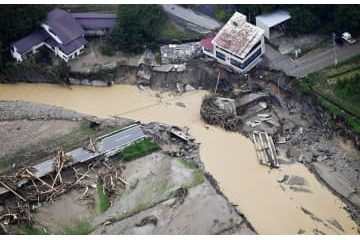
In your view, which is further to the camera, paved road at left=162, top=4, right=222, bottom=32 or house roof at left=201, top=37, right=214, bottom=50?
paved road at left=162, top=4, right=222, bottom=32

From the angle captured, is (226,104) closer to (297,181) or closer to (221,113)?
(221,113)

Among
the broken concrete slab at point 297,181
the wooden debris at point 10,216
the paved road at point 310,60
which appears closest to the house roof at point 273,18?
the paved road at point 310,60

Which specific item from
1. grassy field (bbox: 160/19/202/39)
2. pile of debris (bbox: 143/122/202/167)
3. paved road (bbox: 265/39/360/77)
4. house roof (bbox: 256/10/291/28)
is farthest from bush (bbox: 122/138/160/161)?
house roof (bbox: 256/10/291/28)

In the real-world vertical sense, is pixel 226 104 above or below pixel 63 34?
below

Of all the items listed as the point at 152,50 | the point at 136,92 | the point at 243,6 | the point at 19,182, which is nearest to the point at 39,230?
the point at 19,182

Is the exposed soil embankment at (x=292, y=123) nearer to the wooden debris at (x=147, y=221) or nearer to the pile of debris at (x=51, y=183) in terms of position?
the pile of debris at (x=51, y=183)

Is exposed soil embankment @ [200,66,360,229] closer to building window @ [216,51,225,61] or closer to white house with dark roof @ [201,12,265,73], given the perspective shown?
white house with dark roof @ [201,12,265,73]

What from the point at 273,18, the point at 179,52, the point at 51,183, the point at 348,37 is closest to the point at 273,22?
the point at 273,18
